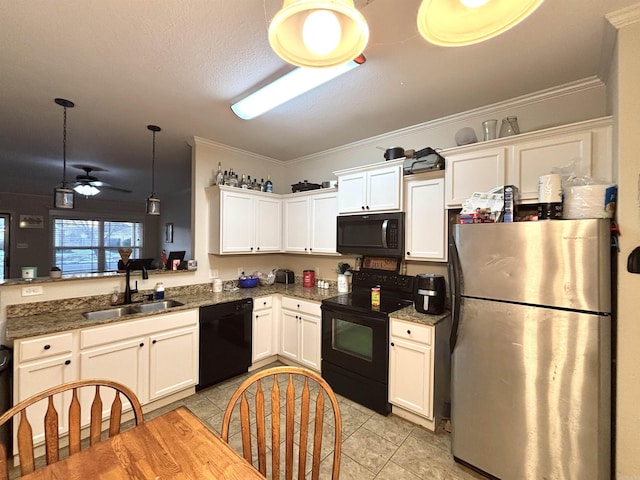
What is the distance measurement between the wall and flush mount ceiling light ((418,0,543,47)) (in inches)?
48.9

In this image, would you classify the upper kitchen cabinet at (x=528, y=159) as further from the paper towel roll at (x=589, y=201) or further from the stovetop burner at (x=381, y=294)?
the stovetop burner at (x=381, y=294)

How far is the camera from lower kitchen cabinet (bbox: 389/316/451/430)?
2186 millimetres

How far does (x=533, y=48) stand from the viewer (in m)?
1.73

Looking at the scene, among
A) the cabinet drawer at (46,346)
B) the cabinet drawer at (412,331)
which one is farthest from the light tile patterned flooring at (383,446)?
the cabinet drawer at (46,346)

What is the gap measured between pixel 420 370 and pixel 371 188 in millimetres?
1684

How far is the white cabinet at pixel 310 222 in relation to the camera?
3346 mm

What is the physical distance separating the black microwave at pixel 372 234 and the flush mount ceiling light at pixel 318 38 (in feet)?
6.16

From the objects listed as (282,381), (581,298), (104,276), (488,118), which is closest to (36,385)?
(104,276)

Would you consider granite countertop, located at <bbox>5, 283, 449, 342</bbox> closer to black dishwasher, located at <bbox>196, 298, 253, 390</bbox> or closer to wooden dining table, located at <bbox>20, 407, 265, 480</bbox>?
black dishwasher, located at <bbox>196, 298, 253, 390</bbox>

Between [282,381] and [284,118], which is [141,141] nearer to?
[284,118]

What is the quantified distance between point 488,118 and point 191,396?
3.70m

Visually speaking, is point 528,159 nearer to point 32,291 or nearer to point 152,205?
point 152,205

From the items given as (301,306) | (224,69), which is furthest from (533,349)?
(224,69)

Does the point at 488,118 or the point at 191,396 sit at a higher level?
the point at 488,118
